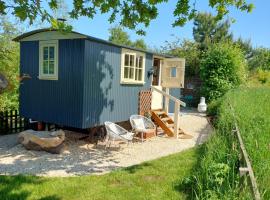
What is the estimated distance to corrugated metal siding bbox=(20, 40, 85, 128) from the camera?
852 cm

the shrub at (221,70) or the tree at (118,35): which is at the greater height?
the tree at (118,35)

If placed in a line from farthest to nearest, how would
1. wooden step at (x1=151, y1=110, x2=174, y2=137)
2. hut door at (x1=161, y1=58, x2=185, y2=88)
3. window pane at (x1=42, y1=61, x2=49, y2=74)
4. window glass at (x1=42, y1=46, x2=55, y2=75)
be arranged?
hut door at (x1=161, y1=58, x2=185, y2=88), wooden step at (x1=151, y1=110, x2=174, y2=137), window pane at (x1=42, y1=61, x2=49, y2=74), window glass at (x1=42, y1=46, x2=55, y2=75)

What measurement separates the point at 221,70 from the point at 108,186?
15062mm

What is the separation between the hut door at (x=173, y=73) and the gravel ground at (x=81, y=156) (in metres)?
2.78

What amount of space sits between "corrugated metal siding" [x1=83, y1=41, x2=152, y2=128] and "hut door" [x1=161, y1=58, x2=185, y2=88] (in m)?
2.58

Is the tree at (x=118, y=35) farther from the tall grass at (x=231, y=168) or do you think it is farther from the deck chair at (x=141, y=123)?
the tall grass at (x=231, y=168)

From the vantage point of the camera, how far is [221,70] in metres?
19.0

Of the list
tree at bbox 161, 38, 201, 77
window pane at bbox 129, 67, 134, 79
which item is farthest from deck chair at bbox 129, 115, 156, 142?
A: tree at bbox 161, 38, 201, 77

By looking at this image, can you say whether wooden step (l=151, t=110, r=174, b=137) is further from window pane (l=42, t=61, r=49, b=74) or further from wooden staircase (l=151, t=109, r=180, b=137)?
window pane (l=42, t=61, r=49, b=74)

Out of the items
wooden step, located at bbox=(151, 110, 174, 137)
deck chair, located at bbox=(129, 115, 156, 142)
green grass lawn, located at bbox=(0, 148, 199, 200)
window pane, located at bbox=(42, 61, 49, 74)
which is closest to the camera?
green grass lawn, located at bbox=(0, 148, 199, 200)

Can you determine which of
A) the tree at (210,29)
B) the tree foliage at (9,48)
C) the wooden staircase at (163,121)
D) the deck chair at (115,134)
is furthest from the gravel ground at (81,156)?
the tree at (210,29)

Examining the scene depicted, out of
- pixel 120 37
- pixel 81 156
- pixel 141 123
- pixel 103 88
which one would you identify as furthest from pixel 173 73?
pixel 120 37

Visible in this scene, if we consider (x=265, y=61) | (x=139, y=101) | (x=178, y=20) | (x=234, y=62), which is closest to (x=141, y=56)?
(x=139, y=101)

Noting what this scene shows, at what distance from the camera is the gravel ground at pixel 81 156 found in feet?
22.1
